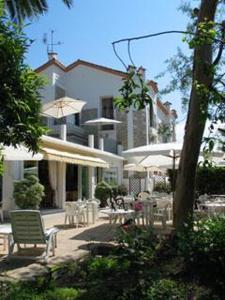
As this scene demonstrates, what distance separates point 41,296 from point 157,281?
1.42m

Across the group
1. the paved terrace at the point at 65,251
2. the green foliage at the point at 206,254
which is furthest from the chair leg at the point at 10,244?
the green foliage at the point at 206,254

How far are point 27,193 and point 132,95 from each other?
43.4ft

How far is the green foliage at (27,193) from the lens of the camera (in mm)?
18025

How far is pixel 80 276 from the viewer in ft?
22.6

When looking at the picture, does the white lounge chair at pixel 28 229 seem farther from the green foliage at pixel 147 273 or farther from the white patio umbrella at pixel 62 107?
the white patio umbrella at pixel 62 107

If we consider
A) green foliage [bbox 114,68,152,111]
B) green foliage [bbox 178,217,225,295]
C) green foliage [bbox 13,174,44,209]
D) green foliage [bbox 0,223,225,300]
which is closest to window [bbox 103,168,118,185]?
green foliage [bbox 13,174,44,209]

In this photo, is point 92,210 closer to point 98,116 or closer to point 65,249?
point 65,249

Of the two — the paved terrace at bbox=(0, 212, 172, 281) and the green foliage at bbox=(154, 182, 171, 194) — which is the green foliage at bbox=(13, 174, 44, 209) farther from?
the green foliage at bbox=(154, 182, 171, 194)

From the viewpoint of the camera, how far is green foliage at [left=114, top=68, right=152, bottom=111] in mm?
5445

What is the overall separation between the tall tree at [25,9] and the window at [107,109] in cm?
1369

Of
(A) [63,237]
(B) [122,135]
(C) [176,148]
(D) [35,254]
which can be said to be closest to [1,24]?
(D) [35,254]

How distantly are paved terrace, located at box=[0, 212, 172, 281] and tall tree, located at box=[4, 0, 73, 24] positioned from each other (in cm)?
946

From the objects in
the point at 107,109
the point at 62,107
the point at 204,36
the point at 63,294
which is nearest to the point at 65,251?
the point at 63,294

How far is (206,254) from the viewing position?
6.16 meters
